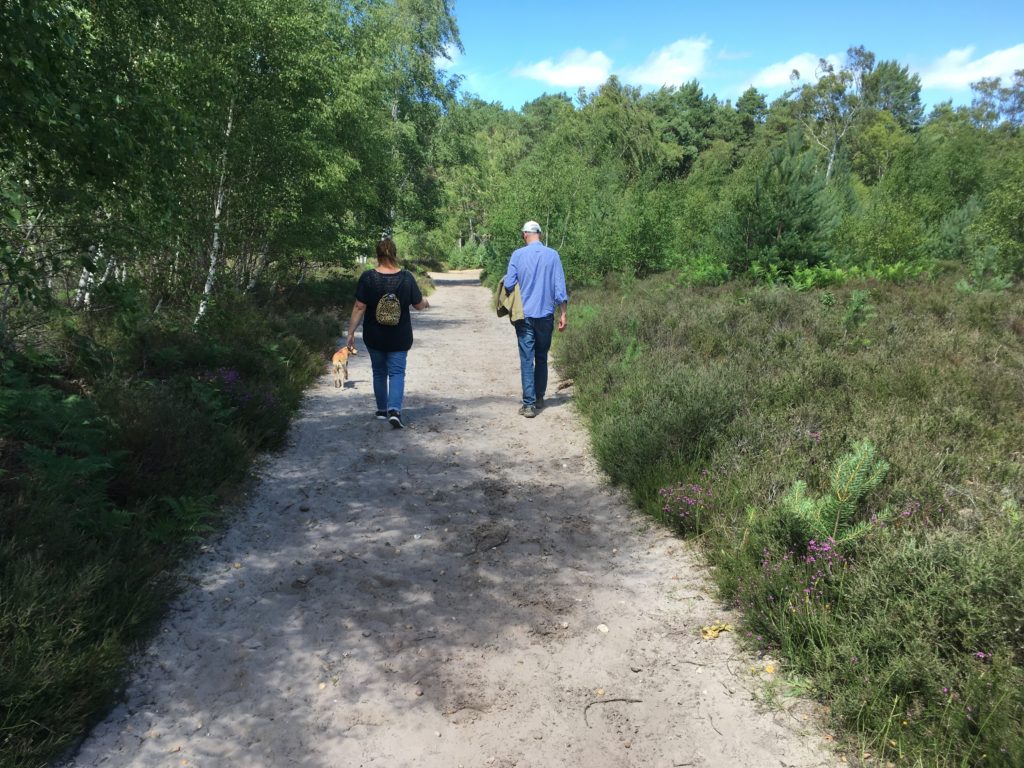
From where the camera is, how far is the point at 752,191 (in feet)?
51.3

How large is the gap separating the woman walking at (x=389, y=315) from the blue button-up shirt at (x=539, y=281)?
1.31 metres

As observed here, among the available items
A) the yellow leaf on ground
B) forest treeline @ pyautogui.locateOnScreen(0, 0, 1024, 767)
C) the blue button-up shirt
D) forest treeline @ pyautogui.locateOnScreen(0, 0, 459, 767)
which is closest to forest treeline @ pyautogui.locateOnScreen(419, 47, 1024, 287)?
forest treeline @ pyautogui.locateOnScreen(0, 0, 1024, 767)

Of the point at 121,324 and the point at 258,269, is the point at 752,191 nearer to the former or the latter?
the point at 258,269

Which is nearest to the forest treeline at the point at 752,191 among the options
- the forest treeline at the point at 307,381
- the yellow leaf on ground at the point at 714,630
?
the forest treeline at the point at 307,381

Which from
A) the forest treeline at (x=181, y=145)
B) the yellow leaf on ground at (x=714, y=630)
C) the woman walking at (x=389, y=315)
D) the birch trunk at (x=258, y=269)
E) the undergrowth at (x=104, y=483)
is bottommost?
the yellow leaf on ground at (x=714, y=630)

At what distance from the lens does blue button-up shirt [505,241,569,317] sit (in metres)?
7.09

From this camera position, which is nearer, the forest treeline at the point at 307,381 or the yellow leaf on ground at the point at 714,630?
the forest treeline at the point at 307,381

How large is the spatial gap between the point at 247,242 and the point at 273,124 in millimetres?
2826

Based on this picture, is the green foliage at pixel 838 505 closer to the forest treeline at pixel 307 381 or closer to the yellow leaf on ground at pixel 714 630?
the forest treeline at pixel 307 381

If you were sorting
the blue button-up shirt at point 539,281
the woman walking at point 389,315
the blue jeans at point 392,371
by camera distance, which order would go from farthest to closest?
the blue button-up shirt at point 539,281
the blue jeans at point 392,371
the woman walking at point 389,315

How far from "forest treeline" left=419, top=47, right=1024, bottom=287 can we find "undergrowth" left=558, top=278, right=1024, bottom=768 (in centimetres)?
748

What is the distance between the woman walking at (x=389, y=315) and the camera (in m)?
6.39

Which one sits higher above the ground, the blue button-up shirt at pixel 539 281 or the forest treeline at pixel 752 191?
the forest treeline at pixel 752 191

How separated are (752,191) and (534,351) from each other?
37.6 feet
